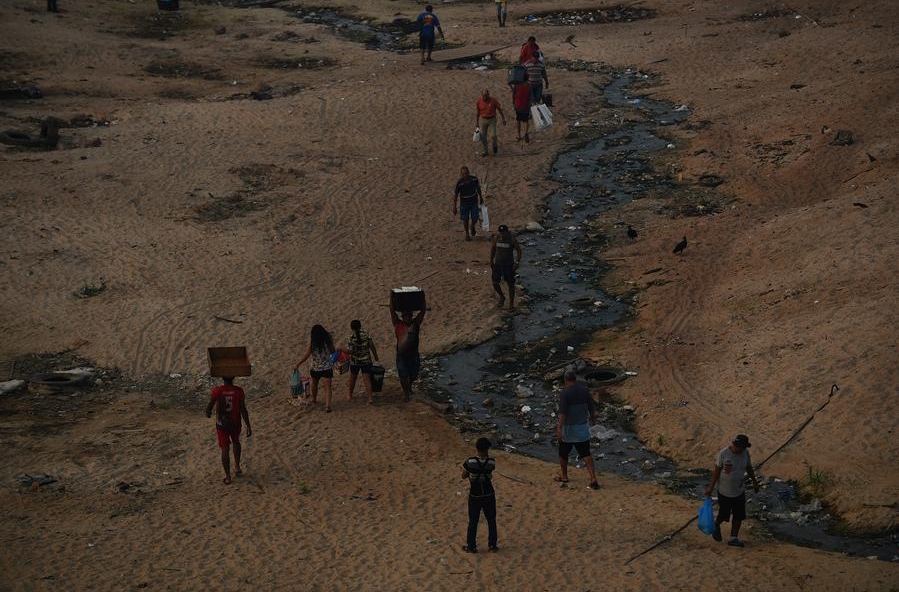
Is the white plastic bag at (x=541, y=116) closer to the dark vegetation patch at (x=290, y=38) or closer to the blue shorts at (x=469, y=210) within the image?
the blue shorts at (x=469, y=210)

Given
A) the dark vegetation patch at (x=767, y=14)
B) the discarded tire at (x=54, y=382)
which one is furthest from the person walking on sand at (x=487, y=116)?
the dark vegetation patch at (x=767, y=14)

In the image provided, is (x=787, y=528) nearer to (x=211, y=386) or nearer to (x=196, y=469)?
(x=196, y=469)

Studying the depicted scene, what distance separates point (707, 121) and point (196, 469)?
52.8ft

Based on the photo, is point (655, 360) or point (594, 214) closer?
point (655, 360)

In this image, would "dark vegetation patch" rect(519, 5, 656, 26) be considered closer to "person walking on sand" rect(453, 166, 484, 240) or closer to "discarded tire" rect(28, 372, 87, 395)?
"person walking on sand" rect(453, 166, 484, 240)

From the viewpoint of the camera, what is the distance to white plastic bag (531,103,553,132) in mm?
25469

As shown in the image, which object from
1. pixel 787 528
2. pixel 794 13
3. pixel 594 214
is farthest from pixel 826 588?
pixel 794 13

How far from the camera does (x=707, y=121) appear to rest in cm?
2573

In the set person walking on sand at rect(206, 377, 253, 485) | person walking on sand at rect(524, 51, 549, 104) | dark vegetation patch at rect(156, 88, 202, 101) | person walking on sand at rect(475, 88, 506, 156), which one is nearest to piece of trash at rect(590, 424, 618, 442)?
person walking on sand at rect(206, 377, 253, 485)

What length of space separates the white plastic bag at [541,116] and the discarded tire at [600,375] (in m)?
10.5

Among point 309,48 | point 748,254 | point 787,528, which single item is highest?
point 309,48

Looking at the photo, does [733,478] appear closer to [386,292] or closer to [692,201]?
[386,292]

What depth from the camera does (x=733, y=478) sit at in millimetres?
11109

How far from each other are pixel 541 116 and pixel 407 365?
1174cm
